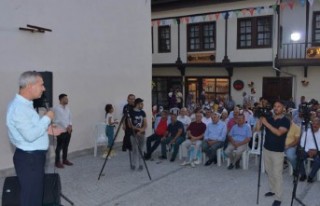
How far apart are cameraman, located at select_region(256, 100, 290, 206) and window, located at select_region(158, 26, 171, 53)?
15.7 metres

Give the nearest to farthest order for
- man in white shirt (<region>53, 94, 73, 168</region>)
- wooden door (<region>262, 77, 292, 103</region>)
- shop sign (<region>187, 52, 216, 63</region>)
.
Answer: man in white shirt (<region>53, 94, 73, 168</region>)
wooden door (<region>262, 77, 292, 103</region>)
shop sign (<region>187, 52, 216, 63</region>)

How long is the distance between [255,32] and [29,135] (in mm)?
16043

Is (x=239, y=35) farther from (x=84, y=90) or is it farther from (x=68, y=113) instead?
(x=68, y=113)

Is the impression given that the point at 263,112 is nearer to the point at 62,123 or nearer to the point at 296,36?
the point at 62,123

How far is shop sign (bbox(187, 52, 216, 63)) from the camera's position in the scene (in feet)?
63.1

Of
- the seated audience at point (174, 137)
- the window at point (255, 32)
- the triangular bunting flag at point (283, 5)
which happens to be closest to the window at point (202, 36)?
the window at point (255, 32)

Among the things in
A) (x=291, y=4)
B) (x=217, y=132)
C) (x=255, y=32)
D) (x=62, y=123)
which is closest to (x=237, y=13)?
(x=255, y=32)

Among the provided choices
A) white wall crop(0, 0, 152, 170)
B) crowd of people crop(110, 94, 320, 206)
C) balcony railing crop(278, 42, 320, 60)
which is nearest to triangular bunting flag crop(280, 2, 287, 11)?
balcony railing crop(278, 42, 320, 60)

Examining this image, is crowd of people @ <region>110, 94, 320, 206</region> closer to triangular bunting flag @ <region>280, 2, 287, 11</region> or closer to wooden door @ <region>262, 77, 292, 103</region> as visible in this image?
wooden door @ <region>262, 77, 292, 103</region>

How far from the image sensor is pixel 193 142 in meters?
8.87

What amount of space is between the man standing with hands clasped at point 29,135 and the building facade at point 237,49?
1478cm

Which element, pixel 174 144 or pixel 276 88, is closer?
pixel 174 144

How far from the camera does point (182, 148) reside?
29.7ft

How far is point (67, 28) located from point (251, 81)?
11854 mm
